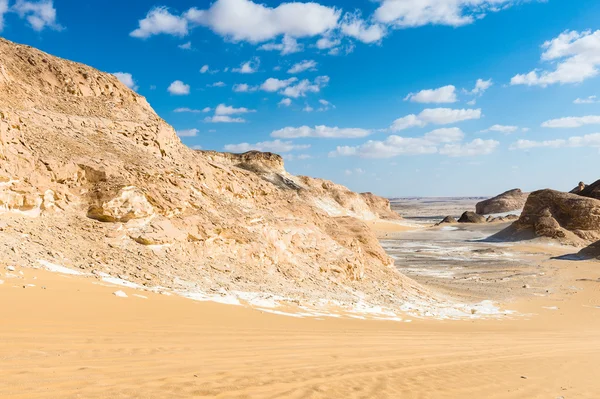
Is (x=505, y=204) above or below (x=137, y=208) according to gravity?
above

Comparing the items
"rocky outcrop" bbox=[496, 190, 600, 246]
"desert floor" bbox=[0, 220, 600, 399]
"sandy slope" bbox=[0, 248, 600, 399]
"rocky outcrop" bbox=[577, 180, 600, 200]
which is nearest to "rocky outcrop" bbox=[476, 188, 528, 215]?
"rocky outcrop" bbox=[577, 180, 600, 200]

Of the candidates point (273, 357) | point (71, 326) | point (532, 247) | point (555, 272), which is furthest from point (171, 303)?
point (532, 247)

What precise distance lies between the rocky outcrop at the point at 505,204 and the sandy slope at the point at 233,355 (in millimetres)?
85261

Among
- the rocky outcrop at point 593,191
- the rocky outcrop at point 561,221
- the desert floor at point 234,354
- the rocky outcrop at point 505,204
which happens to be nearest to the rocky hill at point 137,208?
the desert floor at point 234,354

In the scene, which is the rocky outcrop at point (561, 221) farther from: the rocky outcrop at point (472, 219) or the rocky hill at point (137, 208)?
the rocky hill at point (137, 208)

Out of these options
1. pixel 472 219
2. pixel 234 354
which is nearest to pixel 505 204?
pixel 472 219

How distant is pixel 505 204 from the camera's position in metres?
88.4

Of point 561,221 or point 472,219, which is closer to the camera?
point 561,221

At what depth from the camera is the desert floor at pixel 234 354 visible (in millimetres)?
4008

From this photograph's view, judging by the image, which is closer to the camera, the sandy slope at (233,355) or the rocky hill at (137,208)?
the sandy slope at (233,355)

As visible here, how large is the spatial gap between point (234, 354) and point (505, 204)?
92355mm

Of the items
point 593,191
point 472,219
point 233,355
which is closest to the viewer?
point 233,355

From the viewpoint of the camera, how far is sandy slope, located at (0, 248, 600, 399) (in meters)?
4.00

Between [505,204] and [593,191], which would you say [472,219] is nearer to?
[593,191]
